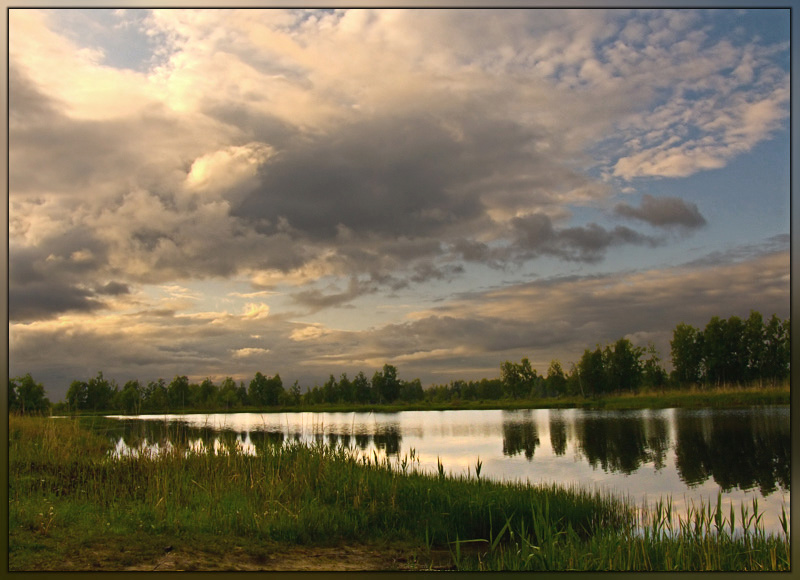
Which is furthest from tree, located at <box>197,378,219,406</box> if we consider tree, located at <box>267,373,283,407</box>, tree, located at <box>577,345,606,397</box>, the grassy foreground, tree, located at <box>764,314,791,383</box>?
tree, located at <box>577,345,606,397</box>

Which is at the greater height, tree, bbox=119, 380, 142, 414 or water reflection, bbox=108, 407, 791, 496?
tree, bbox=119, 380, 142, 414

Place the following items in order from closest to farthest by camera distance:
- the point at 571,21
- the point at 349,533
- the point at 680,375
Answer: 1. the point at 349,533
2. the point at 571,21
3. the point at 680,375

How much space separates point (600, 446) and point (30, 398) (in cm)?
1440

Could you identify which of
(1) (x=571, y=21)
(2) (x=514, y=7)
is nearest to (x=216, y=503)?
(2) (x=514, y=7)

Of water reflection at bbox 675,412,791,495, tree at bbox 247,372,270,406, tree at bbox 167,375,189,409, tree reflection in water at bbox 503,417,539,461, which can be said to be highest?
tree at bbox 167,375,189,409

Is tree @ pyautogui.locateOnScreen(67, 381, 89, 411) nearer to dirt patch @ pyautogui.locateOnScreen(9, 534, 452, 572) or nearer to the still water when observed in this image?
the still water

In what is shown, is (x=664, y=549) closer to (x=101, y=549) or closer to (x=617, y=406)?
(x=101, y=549)

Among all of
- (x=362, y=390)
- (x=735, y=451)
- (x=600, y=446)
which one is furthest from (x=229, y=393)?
(x=735, y=451)

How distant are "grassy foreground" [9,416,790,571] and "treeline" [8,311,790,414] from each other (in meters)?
2.80

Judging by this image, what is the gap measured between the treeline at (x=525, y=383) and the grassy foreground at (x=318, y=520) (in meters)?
2.80

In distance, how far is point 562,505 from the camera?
29.1 ft

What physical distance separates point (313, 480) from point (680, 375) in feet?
84.0

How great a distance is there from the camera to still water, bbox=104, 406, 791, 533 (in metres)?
10.6

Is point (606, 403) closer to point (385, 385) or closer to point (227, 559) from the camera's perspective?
point (385, 385)
